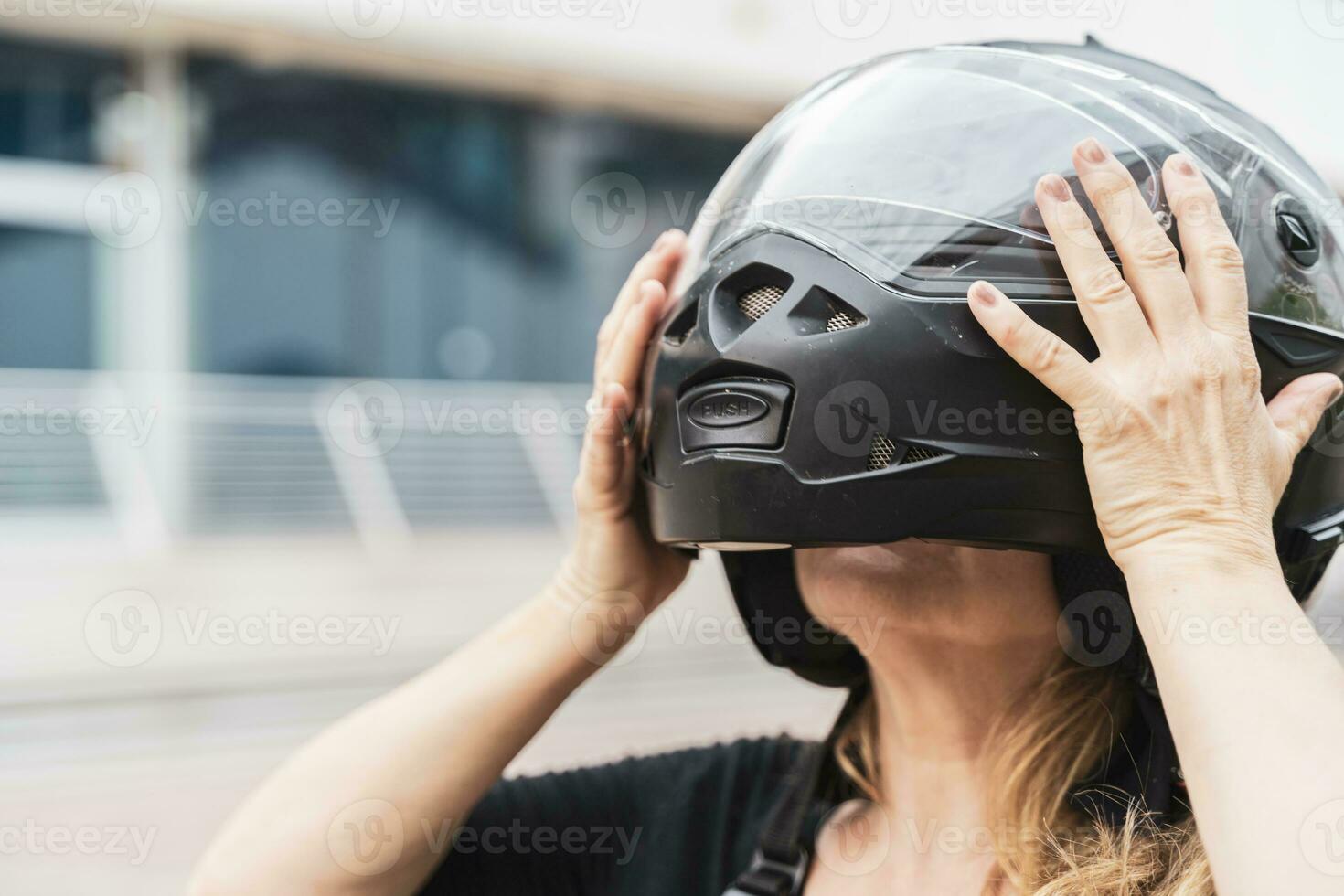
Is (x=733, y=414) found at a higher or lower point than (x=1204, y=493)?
higher

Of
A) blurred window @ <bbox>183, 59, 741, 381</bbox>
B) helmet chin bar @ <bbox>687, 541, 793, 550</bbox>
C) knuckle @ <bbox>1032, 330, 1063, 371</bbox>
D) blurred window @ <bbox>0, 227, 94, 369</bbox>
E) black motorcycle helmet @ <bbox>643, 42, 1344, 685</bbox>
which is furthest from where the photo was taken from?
blurred window @ <bbox>183, 59, 741, 381</bbox>

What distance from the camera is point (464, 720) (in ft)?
5.72

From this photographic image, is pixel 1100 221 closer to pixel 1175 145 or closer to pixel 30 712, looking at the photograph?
pixel 1175 145

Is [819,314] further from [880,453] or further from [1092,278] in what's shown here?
[1092,278]

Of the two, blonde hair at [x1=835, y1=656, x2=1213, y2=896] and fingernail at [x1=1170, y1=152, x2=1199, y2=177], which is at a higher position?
fingernail at [x1=1170, y1=152, x2=1199, y2=177]

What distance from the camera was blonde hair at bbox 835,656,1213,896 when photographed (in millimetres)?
1369

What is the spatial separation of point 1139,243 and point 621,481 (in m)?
0.79

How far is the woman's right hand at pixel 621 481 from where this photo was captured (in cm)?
177

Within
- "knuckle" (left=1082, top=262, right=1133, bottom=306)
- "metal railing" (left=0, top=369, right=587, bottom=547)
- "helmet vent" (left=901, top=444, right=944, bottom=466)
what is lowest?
"helmet vent" (left=901, top=444, right=944, bottom=466)

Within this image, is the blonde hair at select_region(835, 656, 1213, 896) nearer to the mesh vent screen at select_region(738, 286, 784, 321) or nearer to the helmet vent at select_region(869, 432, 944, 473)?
the helmet vent at select_region(869, 432, 944, 473)

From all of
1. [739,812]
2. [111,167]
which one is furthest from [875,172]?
[111,167]

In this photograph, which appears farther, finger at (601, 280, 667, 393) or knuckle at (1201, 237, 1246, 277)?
finger at (601, 280, 667, 393)

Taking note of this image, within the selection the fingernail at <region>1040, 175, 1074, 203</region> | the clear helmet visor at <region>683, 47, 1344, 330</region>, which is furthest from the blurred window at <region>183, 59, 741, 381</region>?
the fingernail at <region>1040, 175, 1074, 203</region>

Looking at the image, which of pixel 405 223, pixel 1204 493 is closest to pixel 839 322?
pixel 1204 493
